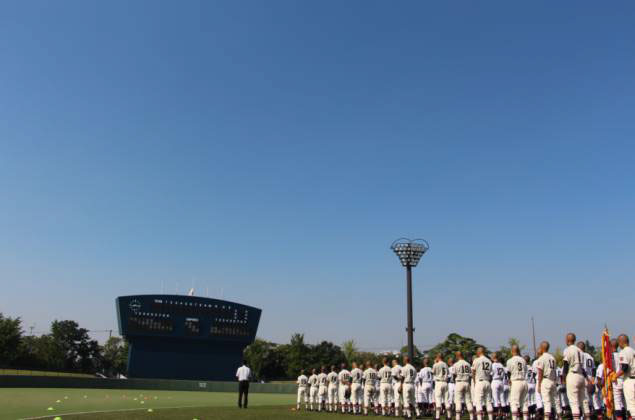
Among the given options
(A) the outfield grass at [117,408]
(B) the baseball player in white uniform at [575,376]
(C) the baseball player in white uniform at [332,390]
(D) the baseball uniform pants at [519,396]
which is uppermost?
(B) the baseball player in white uniform at [575,376]

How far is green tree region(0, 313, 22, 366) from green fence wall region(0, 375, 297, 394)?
26938 mm

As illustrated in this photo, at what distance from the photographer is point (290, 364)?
7781 cm

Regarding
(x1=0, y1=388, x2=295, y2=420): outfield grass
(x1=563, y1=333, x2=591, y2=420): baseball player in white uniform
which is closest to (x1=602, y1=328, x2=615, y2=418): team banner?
(x1=563, y1=333, x2=591, y2=420): baseball player in white uniform

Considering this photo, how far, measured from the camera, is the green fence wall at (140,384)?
39.6m

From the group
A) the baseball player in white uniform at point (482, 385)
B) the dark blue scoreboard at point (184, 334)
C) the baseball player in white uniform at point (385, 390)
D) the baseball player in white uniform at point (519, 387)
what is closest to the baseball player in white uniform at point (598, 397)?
the baseball player in white uniform at point (519, 387)

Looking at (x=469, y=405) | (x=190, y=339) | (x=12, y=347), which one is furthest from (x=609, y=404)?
(x=12, y=347)

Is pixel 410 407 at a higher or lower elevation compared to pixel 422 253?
lower

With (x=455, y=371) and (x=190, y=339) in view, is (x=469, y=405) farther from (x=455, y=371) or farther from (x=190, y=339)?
(x=190, y=339)

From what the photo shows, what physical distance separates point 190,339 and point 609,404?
4386cm

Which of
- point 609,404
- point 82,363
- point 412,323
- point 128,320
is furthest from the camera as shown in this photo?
point 82,363

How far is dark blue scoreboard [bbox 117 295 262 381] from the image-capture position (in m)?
48.9

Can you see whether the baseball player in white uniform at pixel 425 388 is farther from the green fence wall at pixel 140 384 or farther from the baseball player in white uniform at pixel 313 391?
the green fence wall at pixel 140 384

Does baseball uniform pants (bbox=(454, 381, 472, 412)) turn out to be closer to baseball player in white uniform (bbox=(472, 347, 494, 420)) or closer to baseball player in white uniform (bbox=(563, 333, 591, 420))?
baseball player in white uniform (bbox=(472, 347, 494, 420))

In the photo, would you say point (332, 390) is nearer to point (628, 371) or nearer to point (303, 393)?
point (303, 393)
